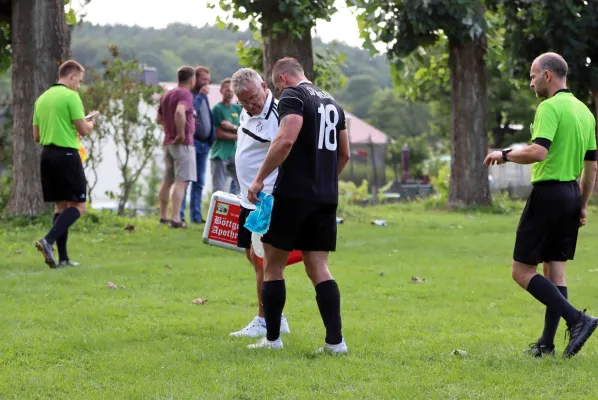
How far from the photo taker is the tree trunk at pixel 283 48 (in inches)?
576

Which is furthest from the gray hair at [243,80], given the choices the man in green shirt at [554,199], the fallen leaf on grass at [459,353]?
the fallen leaf on grass at [459,353]

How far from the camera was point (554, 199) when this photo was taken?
596 cm

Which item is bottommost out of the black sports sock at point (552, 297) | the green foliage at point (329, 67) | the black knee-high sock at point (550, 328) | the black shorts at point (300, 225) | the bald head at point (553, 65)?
the black knee-high sock at point (550, 328)

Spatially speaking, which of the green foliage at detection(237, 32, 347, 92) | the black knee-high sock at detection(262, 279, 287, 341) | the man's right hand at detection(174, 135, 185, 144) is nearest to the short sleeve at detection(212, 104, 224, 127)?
the man's right hand at detection(174, 135, 185, 144)

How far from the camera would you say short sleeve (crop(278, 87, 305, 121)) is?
592cm

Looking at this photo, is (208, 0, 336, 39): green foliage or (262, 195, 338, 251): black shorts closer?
(262, 195, 338, 251): black shorts

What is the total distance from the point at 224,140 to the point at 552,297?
9113 millimetres

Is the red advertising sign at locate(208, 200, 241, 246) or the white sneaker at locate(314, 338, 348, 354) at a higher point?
the red advertising sign at locate(208, 200, 241, 246)

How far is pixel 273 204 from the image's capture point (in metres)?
6.01

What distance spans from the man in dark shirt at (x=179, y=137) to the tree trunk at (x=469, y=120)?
8.17 metres

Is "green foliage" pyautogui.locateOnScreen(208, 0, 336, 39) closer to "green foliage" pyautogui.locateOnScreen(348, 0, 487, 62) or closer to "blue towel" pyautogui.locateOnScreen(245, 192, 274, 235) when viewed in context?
"green foliage" pyautogui.locateOnScreen(348, 0, 487, 62)

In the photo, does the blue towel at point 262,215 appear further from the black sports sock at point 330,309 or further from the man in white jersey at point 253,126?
the black sports sock at point 330,309

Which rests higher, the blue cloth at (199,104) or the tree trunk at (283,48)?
the tree trunk at (283,48)

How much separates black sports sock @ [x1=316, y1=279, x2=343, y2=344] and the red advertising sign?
1.18 meters
